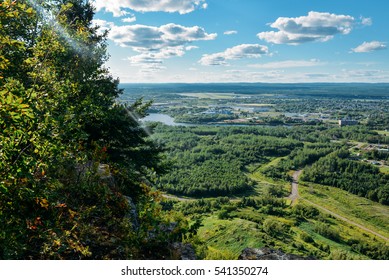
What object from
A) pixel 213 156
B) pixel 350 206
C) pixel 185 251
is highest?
pixel 185 251

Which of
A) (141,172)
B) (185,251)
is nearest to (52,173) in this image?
(185,251)

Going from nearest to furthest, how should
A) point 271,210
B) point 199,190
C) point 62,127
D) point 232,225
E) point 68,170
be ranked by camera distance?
point 62,127, point 68,170, point 232,225, point 271,210, point 199,190

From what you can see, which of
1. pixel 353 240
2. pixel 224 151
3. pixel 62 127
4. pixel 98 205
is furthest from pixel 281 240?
pixel 224 151

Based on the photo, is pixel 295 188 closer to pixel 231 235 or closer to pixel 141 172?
pixel 231 235

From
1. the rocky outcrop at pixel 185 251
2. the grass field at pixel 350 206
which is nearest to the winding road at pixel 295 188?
the grass field at pixel 350 206

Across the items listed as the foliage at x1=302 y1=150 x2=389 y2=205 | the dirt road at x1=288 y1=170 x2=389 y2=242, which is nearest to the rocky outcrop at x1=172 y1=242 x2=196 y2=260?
the dirt road at x1=288 y1=170 x2=389 y2=242

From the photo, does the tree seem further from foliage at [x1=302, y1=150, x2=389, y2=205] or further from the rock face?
foliage at [x1=302, y1=150, x2=389, y2=205]

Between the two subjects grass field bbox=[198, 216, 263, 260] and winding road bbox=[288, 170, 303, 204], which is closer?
grass field bbox=[198, 216, 263, 260]

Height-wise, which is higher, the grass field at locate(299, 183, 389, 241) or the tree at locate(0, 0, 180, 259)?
the tree at locate(0, 0, 180, 259)

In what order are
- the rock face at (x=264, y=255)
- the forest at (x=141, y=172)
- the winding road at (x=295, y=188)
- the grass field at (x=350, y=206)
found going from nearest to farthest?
the forest at (x=141, y=172) → the rock face at (x=264, y=255) → the grass field at (x=350, y=206) → the winding road at (x=295, y=188)

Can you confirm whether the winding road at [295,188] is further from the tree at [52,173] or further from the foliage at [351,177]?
the tree at [52,173]

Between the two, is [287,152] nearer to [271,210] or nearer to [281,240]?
[271,210]
